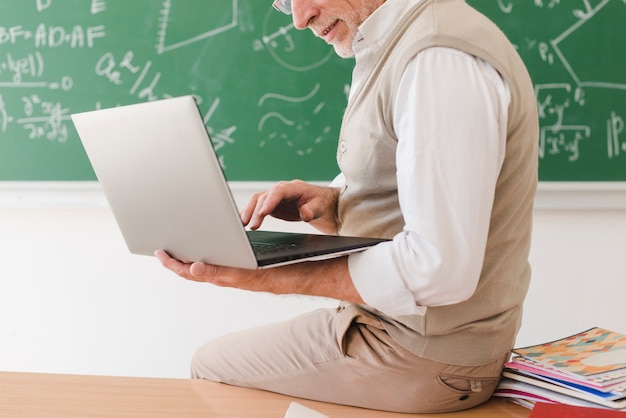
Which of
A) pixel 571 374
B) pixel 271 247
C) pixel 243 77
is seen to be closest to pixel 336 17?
pixel 271 247

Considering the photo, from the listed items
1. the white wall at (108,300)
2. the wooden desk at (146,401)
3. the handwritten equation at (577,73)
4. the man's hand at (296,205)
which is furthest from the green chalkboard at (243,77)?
Answer: the wooden desk at (146,401)

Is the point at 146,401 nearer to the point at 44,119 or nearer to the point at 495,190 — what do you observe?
the point at 495,190

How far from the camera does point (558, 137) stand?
7.63ft

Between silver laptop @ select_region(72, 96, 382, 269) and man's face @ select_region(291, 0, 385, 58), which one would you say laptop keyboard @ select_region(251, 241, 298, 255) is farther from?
man's face @ select_region(291, 0, 385, 58)

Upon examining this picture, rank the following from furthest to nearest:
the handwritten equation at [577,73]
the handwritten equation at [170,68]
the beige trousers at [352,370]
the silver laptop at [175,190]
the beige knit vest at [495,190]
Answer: the handwritten equation at [170,68] < the handwritten equation at [577,73] < the beige trousers at [352,370] < the beige knit vest at [495,190] < the silver laptop at [175,190]

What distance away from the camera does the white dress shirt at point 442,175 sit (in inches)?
42.3

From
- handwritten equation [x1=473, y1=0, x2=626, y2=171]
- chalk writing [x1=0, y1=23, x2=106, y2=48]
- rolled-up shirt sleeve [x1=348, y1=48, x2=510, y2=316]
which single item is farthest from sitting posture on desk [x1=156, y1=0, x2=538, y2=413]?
chalk writing [x1=0, y1=23, x2=106, y2=48]

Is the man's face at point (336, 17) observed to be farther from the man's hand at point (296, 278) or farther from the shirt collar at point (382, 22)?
the man's hand at point (296, 278)

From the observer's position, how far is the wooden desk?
1.32 metres

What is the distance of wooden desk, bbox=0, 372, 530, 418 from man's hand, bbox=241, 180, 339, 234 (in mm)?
337

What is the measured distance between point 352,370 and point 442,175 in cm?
45

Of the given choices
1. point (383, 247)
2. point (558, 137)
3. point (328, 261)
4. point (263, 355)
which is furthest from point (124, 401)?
point (558, 137)

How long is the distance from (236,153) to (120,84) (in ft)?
1.47

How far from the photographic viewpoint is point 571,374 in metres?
1.24
